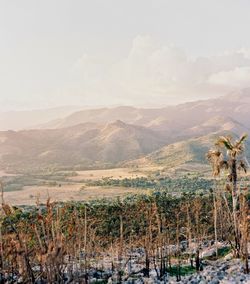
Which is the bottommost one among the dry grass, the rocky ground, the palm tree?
the dry grass

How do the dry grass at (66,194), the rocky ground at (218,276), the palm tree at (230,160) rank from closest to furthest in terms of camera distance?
the rocky ground at (218,276) < the palm tree at (230,160) < the dry grass at (66,194)

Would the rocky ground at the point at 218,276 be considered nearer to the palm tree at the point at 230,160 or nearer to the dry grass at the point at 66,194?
the palm tree at the point at 230,160

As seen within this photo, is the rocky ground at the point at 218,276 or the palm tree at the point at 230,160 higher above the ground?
the palm tree at the point at 230,160

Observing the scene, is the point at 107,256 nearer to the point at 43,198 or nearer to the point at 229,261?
the point at 229,261

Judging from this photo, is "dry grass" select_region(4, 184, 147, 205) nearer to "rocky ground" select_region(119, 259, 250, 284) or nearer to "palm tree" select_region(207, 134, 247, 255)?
"rocky ground" select_region(119, 259, 250, 284)

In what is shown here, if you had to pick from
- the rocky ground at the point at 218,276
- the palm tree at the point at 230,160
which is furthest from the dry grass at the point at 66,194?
the palm tree at the point at 230,160

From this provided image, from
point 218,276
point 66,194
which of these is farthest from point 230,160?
point 66,194

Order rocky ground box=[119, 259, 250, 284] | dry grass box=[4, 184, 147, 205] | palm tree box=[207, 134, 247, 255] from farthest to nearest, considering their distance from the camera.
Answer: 1. dry grass box=[4, 184, 147, 205]
2. palm tree box=[207, 134, 247, 255]
3. rocky ground box=[119, 259, 250, 284]

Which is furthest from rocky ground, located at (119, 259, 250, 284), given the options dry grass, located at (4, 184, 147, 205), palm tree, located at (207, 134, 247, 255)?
dry grass, located at (4, 184, 147, 205)

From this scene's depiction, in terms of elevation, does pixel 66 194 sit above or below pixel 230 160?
below

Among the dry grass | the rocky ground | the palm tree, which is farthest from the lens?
the dry grass

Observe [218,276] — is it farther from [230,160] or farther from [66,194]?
[66,194]

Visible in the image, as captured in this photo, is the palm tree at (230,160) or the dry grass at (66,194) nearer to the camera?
the palm tree at (230,160)
